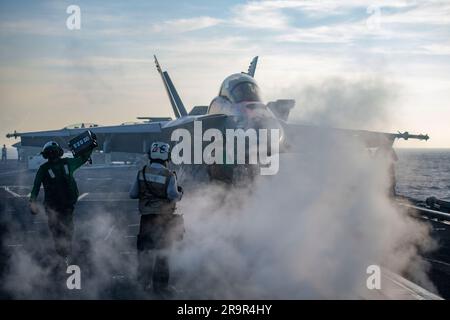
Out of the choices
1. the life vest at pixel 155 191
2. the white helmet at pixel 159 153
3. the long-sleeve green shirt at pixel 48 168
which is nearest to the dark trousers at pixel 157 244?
the life vest at pixel 155 191

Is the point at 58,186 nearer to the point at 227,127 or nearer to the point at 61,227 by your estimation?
the point at 61,227

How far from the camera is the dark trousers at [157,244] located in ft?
24.3

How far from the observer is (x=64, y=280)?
8.05 metres

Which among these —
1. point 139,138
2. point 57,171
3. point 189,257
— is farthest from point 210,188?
point 139,138

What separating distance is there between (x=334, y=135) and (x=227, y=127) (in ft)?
22.7

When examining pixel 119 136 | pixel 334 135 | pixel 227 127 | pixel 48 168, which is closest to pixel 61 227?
pixel 48 168

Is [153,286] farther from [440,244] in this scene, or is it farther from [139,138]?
[139,138]

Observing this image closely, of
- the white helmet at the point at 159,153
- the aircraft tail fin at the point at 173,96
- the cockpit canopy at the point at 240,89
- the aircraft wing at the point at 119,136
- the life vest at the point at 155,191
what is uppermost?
the aircraft tail fin at the point at 173,96

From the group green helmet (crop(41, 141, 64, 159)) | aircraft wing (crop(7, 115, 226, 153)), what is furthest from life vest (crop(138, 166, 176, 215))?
aircraft wing (crop(7, 115, 226, 153))

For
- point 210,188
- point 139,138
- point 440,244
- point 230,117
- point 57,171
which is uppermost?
point 139,138

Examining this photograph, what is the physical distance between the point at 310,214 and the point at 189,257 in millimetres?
3870

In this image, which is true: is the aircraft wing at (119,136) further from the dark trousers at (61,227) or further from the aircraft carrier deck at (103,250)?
the dark trousers at (61,227)

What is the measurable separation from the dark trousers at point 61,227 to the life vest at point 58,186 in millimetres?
115

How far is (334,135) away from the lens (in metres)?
19.0
